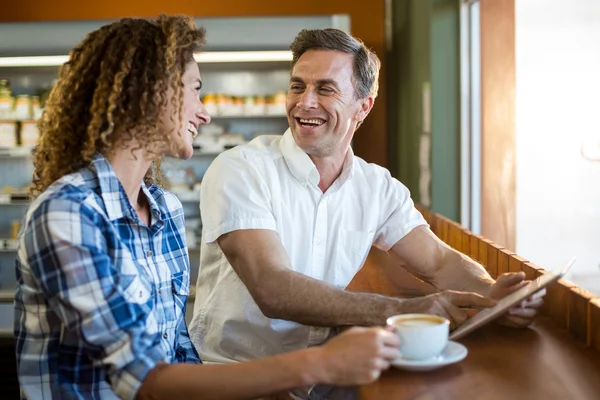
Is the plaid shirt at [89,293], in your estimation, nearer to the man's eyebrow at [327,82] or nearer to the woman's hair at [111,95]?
the woman's hair at [111,95]

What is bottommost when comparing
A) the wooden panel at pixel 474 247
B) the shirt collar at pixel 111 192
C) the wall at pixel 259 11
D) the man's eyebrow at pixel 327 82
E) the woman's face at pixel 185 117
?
the wooden panel at pixel 474 247

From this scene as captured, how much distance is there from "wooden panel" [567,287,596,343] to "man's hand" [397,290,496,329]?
0.16 metres

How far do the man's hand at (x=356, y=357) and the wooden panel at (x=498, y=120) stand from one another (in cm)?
226

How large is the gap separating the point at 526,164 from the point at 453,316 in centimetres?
181

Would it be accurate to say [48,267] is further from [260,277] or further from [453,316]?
[453,316]

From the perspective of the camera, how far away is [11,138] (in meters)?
4.54

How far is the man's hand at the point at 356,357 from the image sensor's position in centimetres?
A: 109

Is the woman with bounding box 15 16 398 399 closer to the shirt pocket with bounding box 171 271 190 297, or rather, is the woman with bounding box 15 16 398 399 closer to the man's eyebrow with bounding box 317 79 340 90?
the shirt pocket with bounding box 171 271 190 297

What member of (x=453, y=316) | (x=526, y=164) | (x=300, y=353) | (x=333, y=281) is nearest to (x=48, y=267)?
(x=300, y=353)

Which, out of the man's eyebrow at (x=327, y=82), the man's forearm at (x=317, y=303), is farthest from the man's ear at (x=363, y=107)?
the man's forearm at (x=317, y=303)

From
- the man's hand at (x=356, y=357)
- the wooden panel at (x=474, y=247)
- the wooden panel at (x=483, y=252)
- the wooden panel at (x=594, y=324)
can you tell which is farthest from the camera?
the wooden panel at (x=474, y=247)

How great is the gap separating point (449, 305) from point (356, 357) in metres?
0.45

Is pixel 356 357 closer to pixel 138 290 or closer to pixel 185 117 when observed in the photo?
pixel 138 290

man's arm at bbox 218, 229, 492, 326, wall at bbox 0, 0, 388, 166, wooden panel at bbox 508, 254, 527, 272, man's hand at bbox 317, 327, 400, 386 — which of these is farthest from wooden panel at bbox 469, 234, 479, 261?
wall at bbox 0, 0, 388, 166
